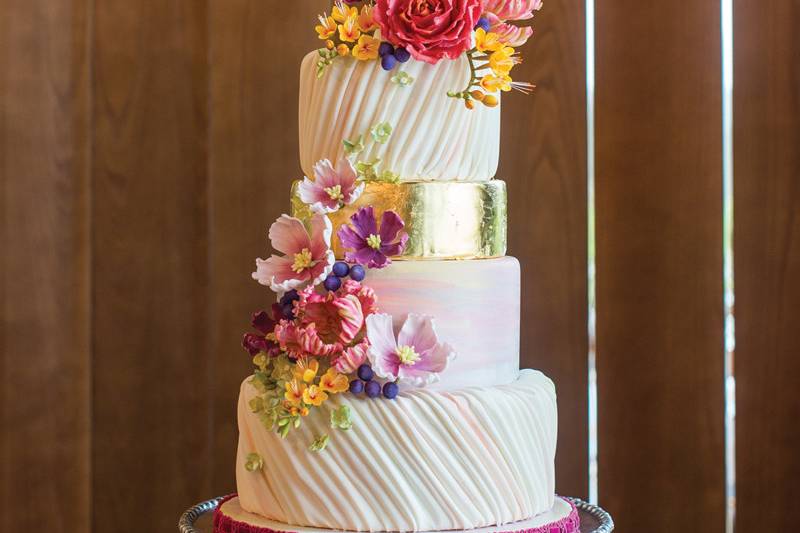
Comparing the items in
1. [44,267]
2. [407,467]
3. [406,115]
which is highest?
[406,115]

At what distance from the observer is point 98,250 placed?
2.68 metres

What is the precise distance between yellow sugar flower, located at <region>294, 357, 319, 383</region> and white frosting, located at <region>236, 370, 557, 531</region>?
55 millimetres

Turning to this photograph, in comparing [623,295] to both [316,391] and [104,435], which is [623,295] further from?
[104,435]

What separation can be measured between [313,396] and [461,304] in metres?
0.29

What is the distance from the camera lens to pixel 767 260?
2.46 meters

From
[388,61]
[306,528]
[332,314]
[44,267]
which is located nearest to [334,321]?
[332,314]

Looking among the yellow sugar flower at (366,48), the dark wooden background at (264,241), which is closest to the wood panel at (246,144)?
the dark wooden background at (264,241)

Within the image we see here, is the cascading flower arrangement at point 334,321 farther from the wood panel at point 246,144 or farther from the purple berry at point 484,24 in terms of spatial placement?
the wood panel at point 246,144

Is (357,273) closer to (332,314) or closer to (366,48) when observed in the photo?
(332,314)

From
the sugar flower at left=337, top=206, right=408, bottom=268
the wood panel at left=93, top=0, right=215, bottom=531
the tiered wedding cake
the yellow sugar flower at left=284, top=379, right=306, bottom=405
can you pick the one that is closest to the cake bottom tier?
the tiered wedding cake

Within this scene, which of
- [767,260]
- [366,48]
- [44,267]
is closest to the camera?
[366,48]

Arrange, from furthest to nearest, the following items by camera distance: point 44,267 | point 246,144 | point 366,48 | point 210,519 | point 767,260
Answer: point 246,144 < point 44,267 < point 767,260 < point 210,519 < point 366,48

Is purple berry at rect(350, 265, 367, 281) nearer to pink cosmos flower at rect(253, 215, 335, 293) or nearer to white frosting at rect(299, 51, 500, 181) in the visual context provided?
pink cosmos flower at rect(253, 215, 335, 293)

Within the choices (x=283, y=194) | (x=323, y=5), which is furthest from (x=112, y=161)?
(x=323, y=5)
